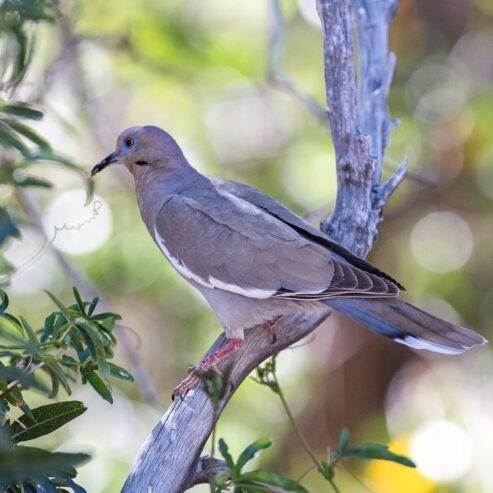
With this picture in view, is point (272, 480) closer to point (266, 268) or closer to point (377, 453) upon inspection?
point (377, 453)

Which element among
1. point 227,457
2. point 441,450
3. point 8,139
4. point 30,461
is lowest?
point 30,461

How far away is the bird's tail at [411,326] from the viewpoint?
265 centimetres

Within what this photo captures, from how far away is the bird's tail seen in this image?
265 centimetres

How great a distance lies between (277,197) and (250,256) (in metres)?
2.00

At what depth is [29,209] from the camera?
148 inches

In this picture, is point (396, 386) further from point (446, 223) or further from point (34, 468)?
point (34, 468)

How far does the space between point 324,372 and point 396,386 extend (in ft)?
1.44

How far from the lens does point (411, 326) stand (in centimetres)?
268

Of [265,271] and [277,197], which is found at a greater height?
[277,197]

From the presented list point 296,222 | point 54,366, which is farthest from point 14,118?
point 296,222

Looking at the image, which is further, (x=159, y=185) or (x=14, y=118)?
(x=159, y=185)

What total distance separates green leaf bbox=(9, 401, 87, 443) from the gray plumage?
3.44 ft

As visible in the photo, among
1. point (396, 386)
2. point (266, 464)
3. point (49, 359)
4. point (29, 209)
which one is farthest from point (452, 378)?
point (49, 359)

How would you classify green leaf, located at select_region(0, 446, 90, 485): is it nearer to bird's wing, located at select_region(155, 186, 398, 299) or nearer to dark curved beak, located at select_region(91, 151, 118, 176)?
bird's wing, located at select_region(155, 186, 398, 299)
